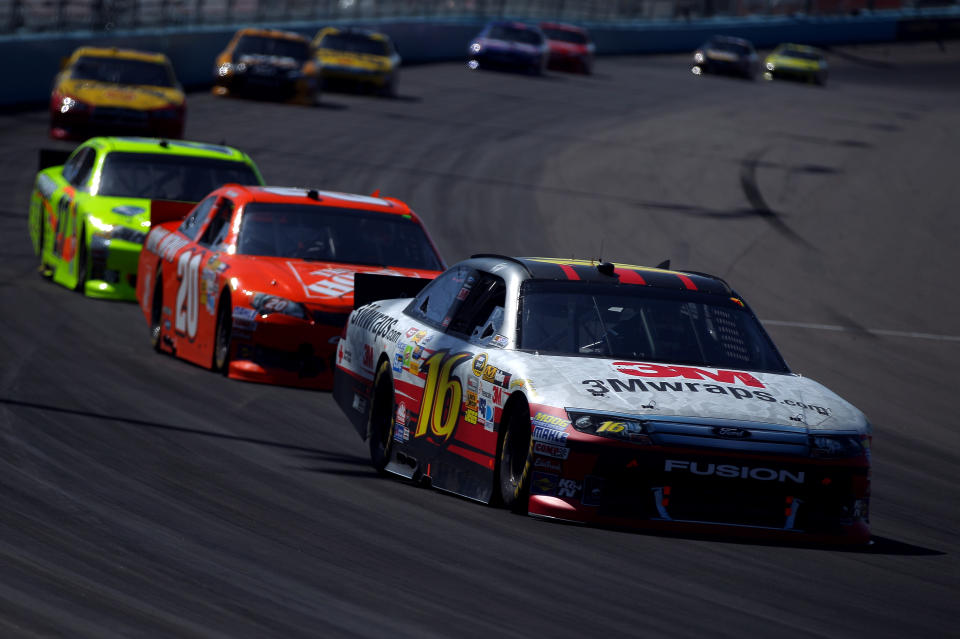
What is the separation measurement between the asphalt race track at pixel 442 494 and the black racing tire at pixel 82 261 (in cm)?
25

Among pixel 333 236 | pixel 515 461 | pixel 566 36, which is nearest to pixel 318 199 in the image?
pixel 333 236

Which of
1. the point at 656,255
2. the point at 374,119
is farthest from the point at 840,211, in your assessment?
the point at 374,119

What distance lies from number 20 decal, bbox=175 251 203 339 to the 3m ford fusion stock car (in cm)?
382

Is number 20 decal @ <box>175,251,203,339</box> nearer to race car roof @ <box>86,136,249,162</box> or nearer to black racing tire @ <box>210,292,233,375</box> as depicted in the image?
black racing tire @ <box>210,292,233,375</box>

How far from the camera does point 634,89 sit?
148 feet

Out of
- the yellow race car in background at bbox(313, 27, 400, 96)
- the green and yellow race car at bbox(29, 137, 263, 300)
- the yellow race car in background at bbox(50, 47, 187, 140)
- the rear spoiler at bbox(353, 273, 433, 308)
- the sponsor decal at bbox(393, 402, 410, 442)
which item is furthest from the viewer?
the yellow race car in background at bbox(313, 27, 400, 96)

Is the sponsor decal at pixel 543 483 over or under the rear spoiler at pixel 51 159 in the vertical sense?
over

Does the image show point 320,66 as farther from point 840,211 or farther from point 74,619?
point 74,619

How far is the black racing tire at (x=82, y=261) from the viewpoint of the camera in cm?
1634

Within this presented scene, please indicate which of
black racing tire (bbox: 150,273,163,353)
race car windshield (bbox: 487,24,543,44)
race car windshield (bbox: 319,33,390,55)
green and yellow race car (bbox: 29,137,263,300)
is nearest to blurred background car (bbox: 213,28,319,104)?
race car windshield (bbox: 319,33,390,55)

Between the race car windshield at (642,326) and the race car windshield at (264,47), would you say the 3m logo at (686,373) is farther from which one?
the race car windshield at (264,47)

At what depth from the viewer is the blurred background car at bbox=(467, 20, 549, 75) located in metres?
46.4

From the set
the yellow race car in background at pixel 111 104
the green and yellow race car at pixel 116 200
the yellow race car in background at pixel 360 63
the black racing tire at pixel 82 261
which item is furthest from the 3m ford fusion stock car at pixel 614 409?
the yellow race car in background at pixel 360 63

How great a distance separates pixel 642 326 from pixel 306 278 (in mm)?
4488
